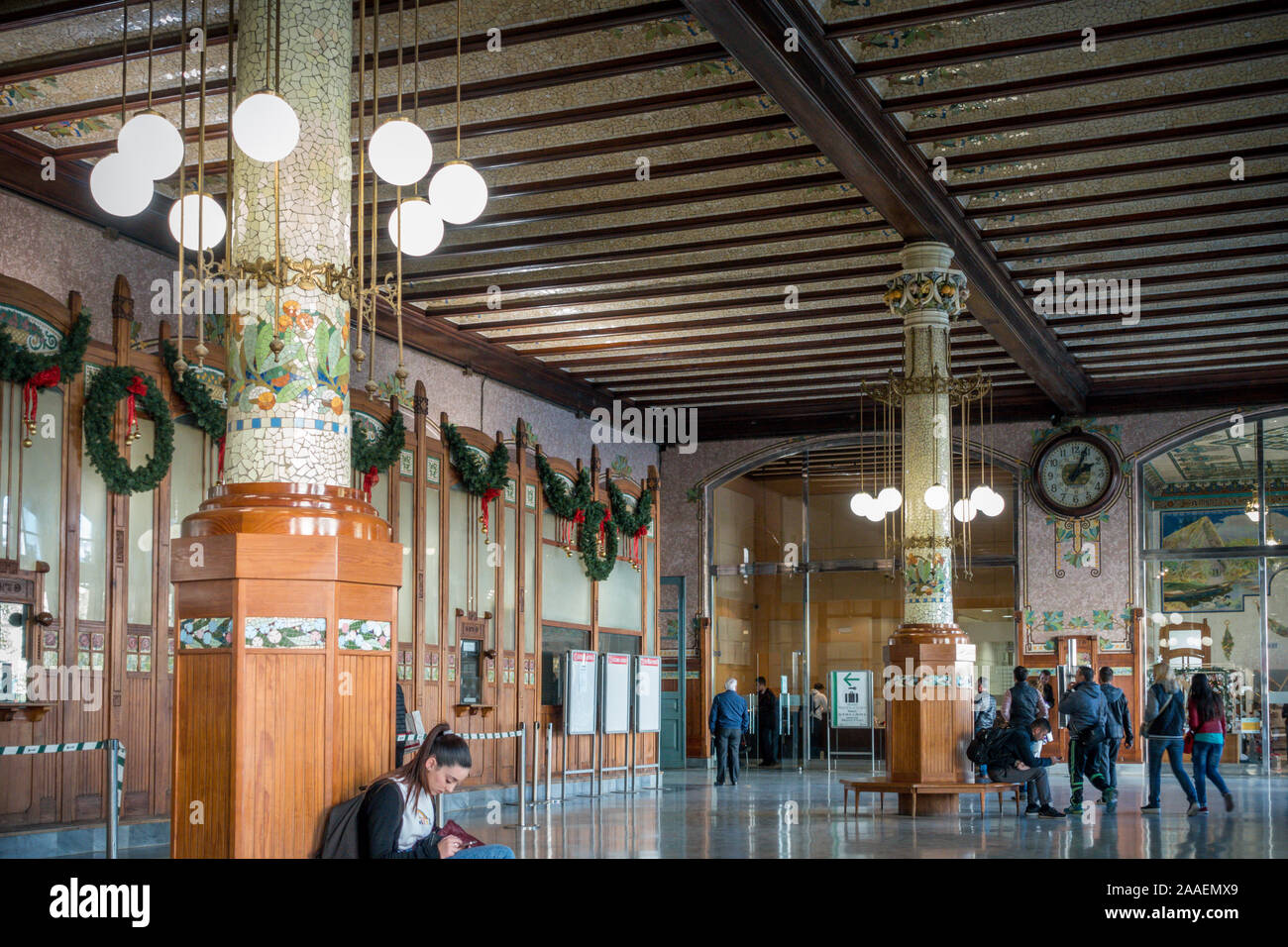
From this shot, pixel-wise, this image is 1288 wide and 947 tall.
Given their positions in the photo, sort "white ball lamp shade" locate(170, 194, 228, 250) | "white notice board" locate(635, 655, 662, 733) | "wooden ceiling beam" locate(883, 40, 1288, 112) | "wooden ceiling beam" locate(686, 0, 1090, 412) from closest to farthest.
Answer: "white ball lamp shade" locate(170, 194, 228, 250) < "wooden ceiling beam" locate(686, 0, 1090, 412) < "wooden ceiling beam" locate(883, 40, 1288, 112) < "white notice board" locate(635, 655, 662, 733)

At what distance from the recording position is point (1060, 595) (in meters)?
19.3

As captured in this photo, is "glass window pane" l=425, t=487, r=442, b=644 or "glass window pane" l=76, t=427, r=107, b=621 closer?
"glass window pane" l=76, t=427, r=107, b=621

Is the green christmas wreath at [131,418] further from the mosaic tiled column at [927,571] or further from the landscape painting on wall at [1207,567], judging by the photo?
the landscape painting on wall at [1207,567]

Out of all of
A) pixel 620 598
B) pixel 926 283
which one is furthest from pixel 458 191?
pixel 620 598

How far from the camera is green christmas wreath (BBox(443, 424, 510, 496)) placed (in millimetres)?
14812

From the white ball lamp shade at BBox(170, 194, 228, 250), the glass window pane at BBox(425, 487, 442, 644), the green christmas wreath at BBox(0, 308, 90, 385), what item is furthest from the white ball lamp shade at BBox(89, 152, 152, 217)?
the glass window pane at BBox(425, 487, 442, 644)

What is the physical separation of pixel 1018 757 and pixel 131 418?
7.61 metres

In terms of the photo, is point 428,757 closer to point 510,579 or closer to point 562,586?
point 510,579

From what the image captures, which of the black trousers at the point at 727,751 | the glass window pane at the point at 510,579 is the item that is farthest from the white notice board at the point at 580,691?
the black trousers at the point at 727,751

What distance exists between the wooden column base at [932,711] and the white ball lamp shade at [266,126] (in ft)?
27.2

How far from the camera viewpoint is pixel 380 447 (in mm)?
13414

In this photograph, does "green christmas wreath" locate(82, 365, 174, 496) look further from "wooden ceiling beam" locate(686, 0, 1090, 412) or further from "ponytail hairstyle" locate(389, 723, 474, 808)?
"ponytail hairstyle" locate(389, 723, 474, 808)

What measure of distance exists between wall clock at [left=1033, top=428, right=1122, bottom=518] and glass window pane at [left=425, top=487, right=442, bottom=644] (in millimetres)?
9263
